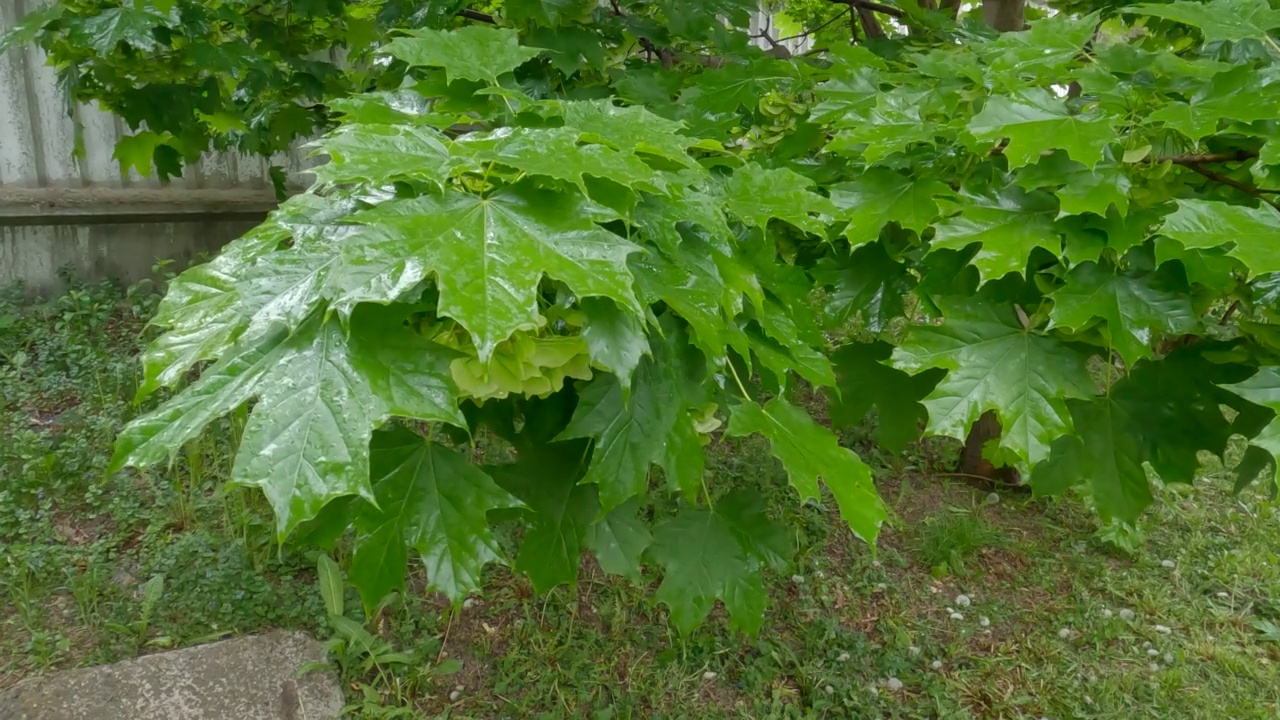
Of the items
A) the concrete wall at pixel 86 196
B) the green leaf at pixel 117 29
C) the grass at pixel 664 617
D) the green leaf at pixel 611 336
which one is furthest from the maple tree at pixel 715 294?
the concrete wall at pixel 86 196

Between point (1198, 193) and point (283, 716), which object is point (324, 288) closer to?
point (1198, 193)

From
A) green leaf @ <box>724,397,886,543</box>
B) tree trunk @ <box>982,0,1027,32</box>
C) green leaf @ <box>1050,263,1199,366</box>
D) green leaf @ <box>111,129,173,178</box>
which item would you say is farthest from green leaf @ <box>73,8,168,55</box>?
tree trunk @ <box>982,0,1027,32</box>

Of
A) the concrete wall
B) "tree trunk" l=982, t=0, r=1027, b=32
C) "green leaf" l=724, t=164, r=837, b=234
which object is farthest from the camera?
the concrete wall

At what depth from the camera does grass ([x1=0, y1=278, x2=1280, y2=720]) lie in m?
2.47

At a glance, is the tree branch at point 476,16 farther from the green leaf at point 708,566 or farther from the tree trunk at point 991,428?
the tree trunk at point 991,428

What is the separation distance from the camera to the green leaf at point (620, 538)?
1.28 meters

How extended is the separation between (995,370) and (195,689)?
217cm

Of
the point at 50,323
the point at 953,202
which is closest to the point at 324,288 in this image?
the point at 953,202

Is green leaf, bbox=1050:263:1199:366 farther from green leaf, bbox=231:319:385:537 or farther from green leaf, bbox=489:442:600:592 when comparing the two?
green leaf, bbox=231:319:385:537

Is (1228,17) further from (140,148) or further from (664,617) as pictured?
(140,148)

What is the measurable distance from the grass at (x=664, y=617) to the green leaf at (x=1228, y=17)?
145 cm

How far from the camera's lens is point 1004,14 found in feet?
9.42

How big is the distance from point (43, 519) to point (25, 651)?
552 millimetres

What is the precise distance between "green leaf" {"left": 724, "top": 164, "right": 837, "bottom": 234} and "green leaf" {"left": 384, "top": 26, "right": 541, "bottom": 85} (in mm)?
373
